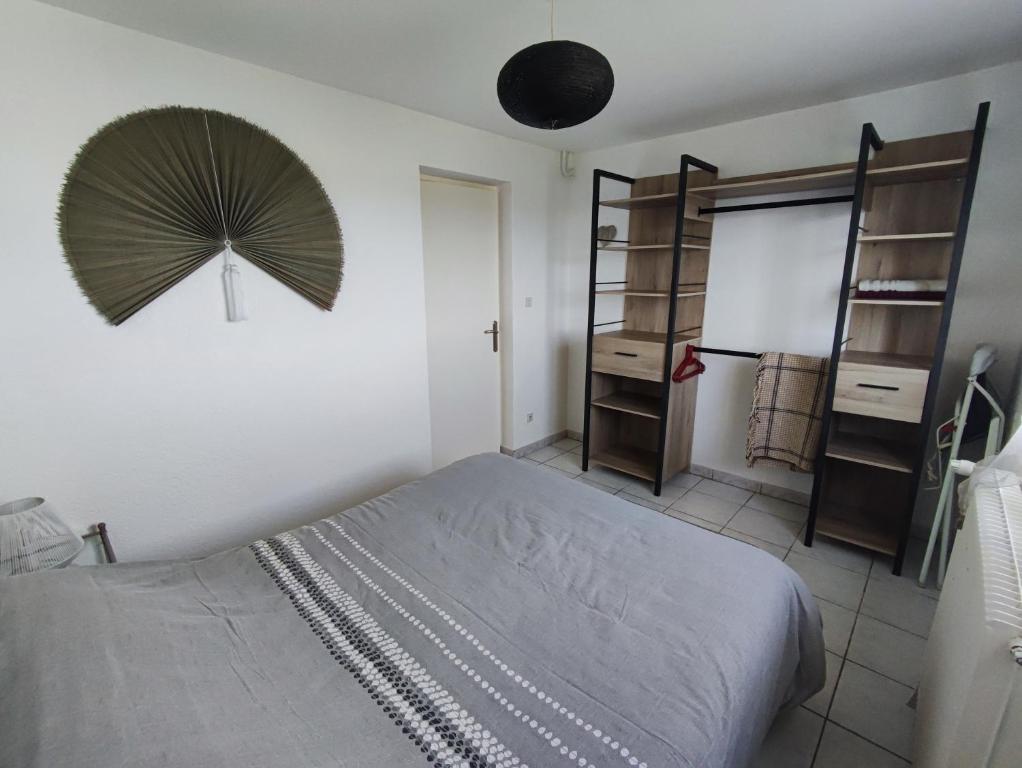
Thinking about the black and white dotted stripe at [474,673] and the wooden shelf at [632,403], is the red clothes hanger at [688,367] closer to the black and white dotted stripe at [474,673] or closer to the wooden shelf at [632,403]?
the wooden shelf at [632,403]

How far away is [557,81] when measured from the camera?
1.22 m

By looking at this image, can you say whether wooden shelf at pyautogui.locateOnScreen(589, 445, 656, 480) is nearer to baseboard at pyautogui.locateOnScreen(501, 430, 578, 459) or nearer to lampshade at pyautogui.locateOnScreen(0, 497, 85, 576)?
baseboard at pyautogui.locateOnScreen(501, 430, 578, 459)

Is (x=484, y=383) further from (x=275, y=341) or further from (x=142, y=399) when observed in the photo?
(x=142, y=399)

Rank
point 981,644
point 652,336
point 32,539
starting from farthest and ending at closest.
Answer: point 652,336
point 32,539
point 981,644

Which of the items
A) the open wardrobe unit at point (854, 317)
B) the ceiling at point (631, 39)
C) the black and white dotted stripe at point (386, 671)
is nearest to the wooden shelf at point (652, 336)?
the open wardrobe unit at point (854, 317)

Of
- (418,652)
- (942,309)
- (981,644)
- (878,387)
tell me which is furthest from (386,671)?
(942,309)

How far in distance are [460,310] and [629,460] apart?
1.61 meters

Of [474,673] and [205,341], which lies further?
[205,341]

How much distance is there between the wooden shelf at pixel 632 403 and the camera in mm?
3136

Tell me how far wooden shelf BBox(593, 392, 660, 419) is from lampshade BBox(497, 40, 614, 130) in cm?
213

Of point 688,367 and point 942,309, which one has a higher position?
point 942,309

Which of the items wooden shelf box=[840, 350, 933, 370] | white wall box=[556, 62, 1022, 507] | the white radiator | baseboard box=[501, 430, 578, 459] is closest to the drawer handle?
wooden shelf box=[840, 350, 933, 370]

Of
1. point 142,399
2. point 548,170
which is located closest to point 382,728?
point 142,399

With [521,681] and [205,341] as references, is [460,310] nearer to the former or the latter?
[205,341]
